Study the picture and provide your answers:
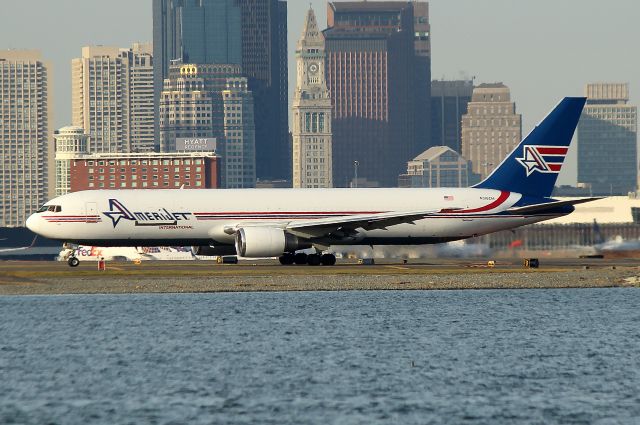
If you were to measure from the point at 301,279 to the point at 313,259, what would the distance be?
12.7m

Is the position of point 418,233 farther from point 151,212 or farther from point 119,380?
point 119,380

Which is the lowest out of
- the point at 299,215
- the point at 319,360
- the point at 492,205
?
the point at 319,360

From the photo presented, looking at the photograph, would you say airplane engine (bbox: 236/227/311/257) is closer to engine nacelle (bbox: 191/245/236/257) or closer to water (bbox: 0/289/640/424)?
engine nacelle (bbox: 191/245/236/257)

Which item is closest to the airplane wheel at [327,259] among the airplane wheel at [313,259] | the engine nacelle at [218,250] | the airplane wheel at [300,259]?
the airplane wheel at [313,259]

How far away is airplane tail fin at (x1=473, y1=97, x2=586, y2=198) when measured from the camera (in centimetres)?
8981

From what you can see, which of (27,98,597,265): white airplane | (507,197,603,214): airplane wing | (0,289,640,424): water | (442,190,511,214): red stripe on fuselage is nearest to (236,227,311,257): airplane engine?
(27,98,597,265): white airplane

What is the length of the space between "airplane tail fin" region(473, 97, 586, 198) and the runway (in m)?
5.94

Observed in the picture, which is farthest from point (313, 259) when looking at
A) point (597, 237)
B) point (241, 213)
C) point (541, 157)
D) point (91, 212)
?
point (597, 237)

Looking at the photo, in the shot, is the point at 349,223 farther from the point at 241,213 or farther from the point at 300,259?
the point at 241,213

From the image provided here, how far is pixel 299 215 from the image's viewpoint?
84625 mm

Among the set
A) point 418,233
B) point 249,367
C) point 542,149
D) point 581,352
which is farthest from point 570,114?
point 249,367

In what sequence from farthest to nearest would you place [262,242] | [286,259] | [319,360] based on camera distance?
1. [286,259]
2. [262,242]
3. [319,360]

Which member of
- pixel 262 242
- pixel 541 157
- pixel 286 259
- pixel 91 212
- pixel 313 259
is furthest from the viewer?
pixel 541 157

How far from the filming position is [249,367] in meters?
43.2
